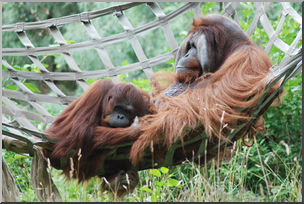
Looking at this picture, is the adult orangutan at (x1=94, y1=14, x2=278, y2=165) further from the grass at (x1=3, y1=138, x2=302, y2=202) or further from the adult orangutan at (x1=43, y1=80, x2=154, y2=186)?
the grass at (x1=3, y1=138, x2=302, y2=202)

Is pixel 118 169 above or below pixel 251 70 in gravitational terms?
below

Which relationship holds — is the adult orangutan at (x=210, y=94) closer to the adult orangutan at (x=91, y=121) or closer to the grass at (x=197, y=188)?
the adult orangutan at (x=91, y=121)

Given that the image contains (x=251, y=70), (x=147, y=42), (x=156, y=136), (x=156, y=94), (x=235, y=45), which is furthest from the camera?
(x=147, y=42)

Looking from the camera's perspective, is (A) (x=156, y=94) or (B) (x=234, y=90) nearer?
(B) (x=234, y=90)

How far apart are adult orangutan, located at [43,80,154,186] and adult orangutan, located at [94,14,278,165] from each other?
96 mm

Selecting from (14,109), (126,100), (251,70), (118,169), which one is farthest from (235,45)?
(14,109)

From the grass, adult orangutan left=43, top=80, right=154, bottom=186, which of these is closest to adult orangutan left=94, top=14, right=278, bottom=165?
adult orangutan left=43, top=80, right=154, bottom=186

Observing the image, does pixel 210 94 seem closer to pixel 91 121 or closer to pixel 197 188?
pixel 197 188

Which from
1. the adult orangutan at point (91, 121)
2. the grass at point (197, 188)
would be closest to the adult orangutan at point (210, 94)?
the adult orangutan at point (91, 121)

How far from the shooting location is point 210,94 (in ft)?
10.1

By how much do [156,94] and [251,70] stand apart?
991mm

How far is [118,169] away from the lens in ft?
10.5

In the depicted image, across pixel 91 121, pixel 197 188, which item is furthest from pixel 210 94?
pixel 91 121

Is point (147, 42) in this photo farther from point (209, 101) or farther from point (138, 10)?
point (209, 101)
